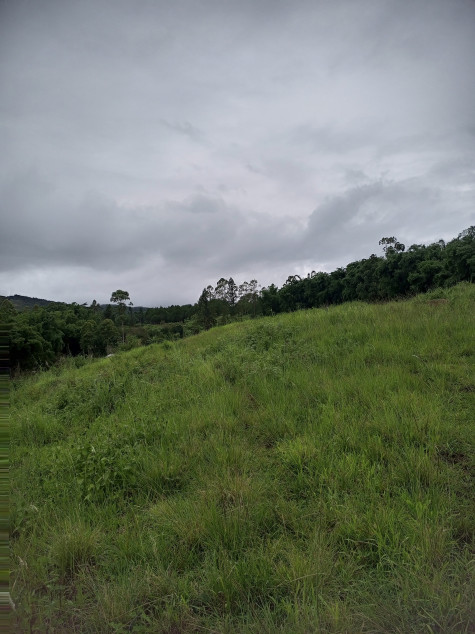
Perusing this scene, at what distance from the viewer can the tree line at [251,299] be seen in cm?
2802

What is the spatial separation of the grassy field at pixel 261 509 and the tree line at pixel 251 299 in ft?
58.3

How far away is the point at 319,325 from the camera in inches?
301

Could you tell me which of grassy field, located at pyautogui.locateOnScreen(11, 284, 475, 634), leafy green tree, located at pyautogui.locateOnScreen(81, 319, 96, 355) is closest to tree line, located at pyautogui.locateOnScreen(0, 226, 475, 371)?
leafy green tree, located at pyautogui.locateOnScreen(81, 319, 96, 355)

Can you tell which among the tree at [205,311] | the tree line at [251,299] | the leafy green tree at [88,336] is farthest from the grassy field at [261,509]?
the tree at [205,311]

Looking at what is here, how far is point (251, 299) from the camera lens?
5862 centimetres

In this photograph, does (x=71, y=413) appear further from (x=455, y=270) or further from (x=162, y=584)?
(x=455, y=270)

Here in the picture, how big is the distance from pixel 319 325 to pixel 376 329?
164cm

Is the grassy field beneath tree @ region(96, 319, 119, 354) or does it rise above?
beneath

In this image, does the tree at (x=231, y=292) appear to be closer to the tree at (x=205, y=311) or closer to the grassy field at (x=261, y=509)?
the tree at (x=205, y=311)

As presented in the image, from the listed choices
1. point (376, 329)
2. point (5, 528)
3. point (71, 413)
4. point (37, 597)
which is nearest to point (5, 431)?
point (5, 528)

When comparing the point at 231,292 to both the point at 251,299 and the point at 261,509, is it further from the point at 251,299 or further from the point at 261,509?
the point at 261,509

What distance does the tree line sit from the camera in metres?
28.0

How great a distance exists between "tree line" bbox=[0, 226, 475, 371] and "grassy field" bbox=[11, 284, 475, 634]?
17.8m

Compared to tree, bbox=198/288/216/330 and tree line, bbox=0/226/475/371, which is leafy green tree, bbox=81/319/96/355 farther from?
tree, bbox=198/288/216/330
